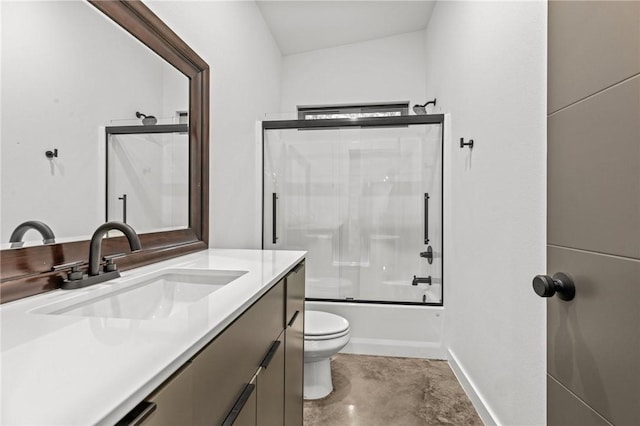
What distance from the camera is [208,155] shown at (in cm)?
181

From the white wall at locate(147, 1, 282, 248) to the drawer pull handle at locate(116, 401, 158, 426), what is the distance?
147 centimetres

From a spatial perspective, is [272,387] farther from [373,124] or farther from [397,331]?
[373,124]

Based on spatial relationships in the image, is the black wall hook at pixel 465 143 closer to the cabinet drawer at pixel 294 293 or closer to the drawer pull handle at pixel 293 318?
the cabinet drawer at pixel 294 293

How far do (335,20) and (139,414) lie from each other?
10.9 ft

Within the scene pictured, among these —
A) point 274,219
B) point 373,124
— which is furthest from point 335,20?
point 274,219

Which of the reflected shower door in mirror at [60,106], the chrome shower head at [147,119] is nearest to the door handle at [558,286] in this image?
the reflected shower door in mirror at [60,106]

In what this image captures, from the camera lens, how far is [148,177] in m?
1.42

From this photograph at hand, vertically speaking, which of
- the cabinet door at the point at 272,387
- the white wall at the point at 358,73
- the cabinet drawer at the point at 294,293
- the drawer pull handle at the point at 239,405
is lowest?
the cabinet door at the point at 272,387

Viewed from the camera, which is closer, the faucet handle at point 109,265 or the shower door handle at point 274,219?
the faucet handle at point 109,265

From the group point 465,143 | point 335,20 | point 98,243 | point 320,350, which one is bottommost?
point 320,350

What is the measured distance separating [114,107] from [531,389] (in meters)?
1.83

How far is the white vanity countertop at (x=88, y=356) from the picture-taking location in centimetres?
36

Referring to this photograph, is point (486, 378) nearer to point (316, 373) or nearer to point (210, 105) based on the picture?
point (316, 373)

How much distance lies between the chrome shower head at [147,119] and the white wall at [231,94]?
1.40 feet
